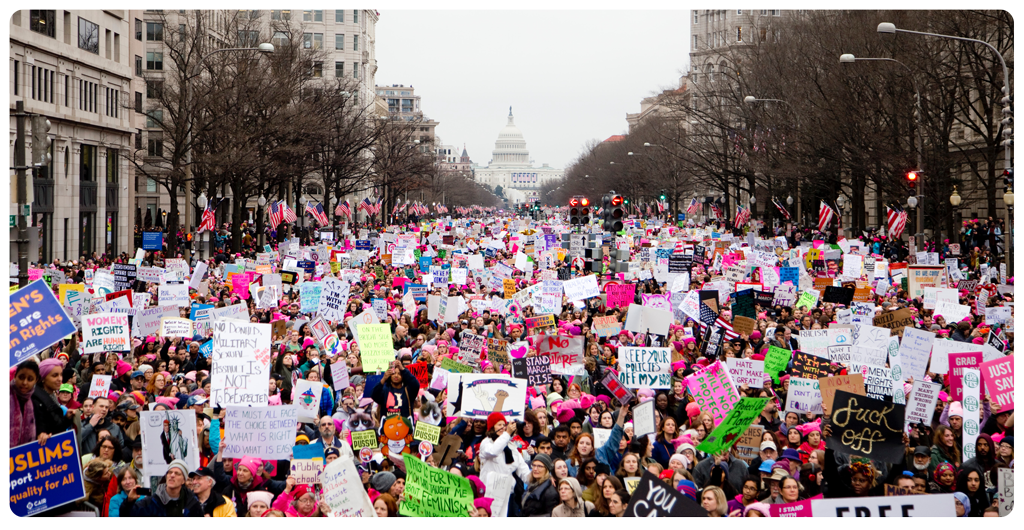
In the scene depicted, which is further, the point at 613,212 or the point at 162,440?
the point at 613,212

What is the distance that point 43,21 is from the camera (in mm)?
39656

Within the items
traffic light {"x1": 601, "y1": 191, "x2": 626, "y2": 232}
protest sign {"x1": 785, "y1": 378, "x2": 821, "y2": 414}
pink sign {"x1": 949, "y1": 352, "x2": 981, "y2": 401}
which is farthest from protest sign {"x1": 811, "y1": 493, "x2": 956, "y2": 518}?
traffic light {"x1": 601, "y1": 191, "x2": 626, "y2": 232}

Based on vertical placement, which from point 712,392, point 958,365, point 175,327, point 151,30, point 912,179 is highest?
point 151,30

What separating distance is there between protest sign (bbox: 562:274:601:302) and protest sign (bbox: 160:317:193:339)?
22.6 feet

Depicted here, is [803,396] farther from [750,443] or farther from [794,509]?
[794,509]

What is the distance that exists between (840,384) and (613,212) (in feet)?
51.6

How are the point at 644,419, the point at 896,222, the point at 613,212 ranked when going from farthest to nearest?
1. the point at 896,222
2. the point at 613,212
3. the point at 644,419

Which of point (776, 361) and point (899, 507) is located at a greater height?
point (776, 361)

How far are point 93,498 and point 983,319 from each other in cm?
1442

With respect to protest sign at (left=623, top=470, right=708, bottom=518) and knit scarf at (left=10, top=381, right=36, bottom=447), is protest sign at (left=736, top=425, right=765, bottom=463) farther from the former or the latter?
knit scarf at (left=10, top=381, right=36, bottom=447)

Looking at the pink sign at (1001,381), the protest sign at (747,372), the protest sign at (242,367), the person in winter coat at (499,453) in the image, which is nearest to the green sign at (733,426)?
the person in winter coat at (499,453)

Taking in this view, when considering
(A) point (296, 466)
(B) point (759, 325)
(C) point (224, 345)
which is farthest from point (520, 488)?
(B) point (759, 325)

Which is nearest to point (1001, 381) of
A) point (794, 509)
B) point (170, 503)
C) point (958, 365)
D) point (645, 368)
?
point (958, 365)

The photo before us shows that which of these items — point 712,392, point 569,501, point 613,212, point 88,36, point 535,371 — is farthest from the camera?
point 88,36
